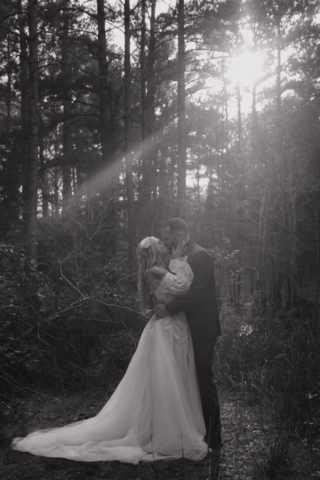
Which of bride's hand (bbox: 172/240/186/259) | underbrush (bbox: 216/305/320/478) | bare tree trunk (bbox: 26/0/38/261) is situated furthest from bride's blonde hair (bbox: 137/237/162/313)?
bare tree trunk (bbox: 26/0/38/261)

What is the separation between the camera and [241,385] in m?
6.07

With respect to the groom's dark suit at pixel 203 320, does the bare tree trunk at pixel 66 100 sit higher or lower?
higher

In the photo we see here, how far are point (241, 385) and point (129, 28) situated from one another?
44.8 feet

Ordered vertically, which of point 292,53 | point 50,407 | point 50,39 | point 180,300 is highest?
point 292,53

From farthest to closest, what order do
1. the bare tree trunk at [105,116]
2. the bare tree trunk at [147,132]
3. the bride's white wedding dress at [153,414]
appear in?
the bare tree trunk at [147,132] → the bare tree trunk at [105,116] → the bride's white wedding dress at [153,414]

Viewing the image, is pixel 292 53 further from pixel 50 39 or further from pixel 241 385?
pixel 241 385

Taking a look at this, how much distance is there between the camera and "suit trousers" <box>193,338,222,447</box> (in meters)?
4.33

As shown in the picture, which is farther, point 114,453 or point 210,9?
point 210,9

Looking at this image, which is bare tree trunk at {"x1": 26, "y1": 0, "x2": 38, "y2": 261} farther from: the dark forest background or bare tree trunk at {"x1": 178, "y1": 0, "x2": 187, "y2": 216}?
bare tree trunk at {"x1": 178, "y1": 0, "x2": 187, "y2": 216}

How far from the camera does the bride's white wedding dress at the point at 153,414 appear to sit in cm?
418

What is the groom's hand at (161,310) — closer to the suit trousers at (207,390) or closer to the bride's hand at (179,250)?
the suit trousers at (207,390)

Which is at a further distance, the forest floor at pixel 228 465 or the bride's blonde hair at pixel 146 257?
the bride's blonde hair at pixel 146 257

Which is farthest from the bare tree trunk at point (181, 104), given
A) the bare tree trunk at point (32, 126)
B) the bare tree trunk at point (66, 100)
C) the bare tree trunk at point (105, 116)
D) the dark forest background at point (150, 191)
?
the bare tree trunk at point (32, 126)

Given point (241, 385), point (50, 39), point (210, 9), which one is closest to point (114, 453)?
point (241, 385)
